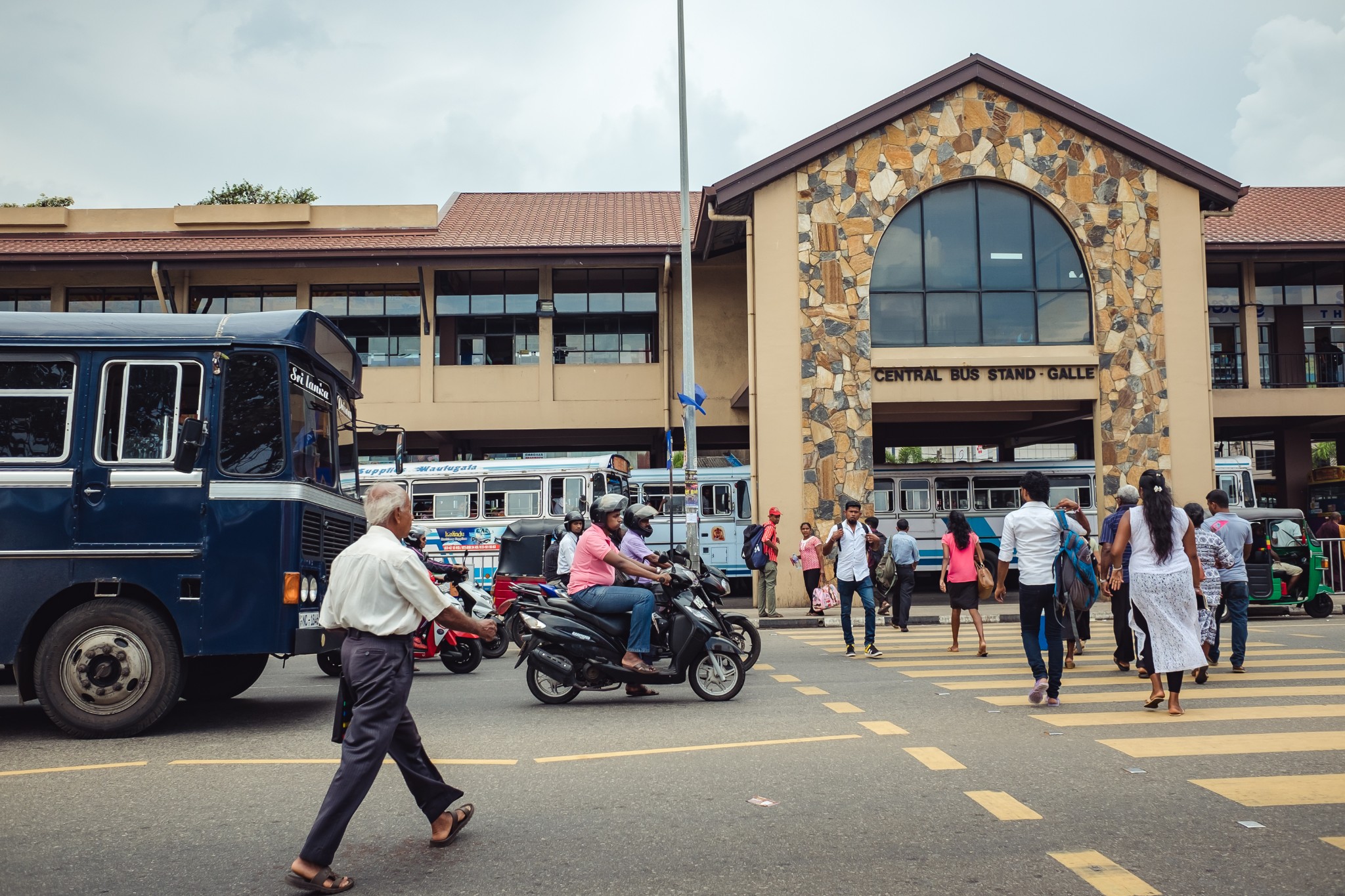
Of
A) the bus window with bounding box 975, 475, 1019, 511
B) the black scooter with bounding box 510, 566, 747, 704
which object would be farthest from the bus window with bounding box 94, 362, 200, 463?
the bus window with bounding box 975, 475, 1019, 511

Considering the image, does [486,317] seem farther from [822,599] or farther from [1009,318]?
[822,599]

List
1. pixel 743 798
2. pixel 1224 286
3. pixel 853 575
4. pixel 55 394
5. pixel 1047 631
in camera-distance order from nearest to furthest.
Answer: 1. pixel 743 798
2. pixel 55 394
3. pixel 1047 631
4. pixel 853 575
5. pixel 1224 286

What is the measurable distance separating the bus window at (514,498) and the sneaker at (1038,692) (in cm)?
1469

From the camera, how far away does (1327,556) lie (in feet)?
73.2

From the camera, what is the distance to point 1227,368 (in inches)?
1131

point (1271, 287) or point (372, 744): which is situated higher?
point (1271, 287)

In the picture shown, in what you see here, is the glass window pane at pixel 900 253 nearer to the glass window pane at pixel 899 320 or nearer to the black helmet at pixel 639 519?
the glass window pane at pixel 899 320

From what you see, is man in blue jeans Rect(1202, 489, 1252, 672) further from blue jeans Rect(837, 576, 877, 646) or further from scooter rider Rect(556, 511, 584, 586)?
scooter rider Rect(556, 511, 584, 586)

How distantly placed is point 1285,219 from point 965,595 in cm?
2175

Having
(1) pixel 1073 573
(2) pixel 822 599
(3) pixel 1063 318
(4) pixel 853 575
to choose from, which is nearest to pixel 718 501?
(2) pixel 822 599

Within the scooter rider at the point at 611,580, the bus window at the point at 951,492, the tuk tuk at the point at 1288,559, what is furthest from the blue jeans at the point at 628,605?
the bus window at the point at 951,492

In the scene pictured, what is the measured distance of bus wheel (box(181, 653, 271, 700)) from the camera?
9.70 metres

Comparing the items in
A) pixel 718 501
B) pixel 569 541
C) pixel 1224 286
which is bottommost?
pixel 569 541

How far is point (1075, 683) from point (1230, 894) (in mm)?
6379
